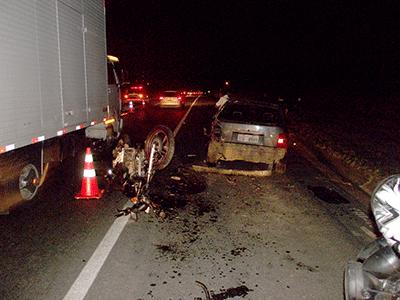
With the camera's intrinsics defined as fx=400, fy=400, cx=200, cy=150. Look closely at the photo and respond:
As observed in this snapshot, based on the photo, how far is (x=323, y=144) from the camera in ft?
44.4

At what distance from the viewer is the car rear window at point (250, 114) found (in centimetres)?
887

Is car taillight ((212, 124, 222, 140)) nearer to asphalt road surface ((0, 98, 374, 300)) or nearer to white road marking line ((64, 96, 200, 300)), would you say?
asphalt road surface ((0, 98, 374, 300))

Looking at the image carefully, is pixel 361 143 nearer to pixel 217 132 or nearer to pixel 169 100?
pixel 217 132

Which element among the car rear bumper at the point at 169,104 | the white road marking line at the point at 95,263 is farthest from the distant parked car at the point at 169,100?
the white road marking line at the point at 95,263

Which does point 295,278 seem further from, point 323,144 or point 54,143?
point 323,144

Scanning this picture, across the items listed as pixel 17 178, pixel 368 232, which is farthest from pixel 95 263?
pixel 368 232

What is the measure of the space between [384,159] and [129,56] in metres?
95.1

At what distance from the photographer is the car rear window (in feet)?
29.1

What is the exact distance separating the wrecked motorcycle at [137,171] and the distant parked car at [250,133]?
1.17m

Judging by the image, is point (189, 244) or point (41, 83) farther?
point (41, 83)

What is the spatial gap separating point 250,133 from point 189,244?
4206 mm

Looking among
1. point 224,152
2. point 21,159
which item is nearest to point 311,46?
point 224,152

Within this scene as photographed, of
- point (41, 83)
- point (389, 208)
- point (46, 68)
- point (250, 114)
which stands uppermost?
point (46, 68)

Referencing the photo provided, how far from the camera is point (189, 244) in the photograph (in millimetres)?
5133
